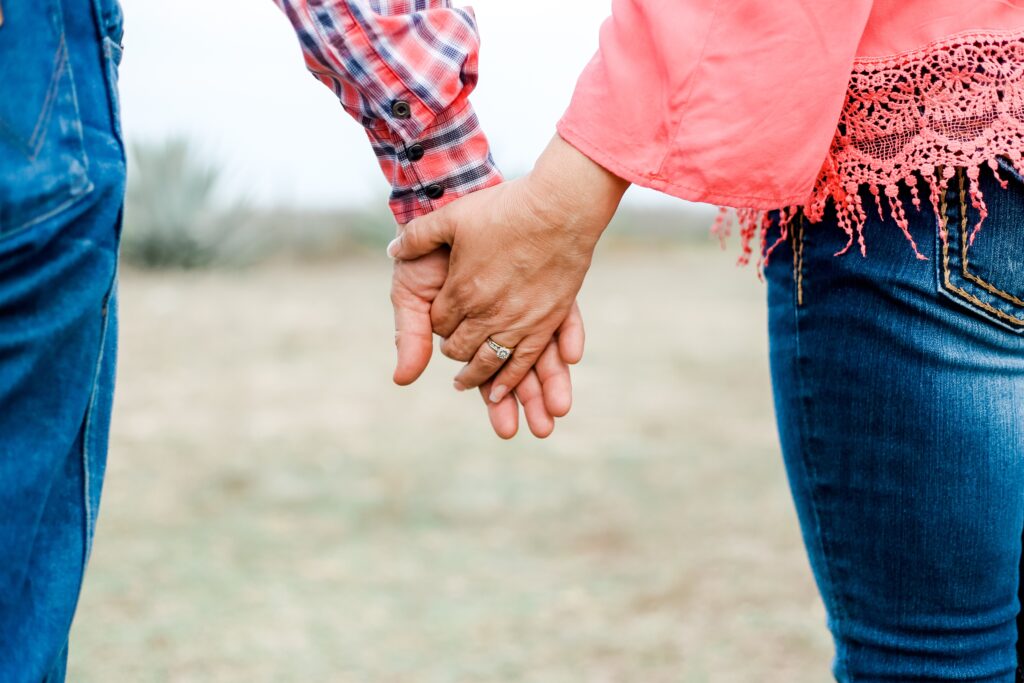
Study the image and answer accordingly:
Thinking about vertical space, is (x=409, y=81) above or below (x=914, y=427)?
above

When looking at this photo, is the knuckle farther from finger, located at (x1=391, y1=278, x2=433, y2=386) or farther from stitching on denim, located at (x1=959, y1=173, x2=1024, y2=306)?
stitching on denim, located at (x1=959, y1=173, x2=1024, y2=306)

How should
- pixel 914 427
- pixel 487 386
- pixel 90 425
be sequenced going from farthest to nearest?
pixel 487 386
pixel 914 427
pixel 90 425

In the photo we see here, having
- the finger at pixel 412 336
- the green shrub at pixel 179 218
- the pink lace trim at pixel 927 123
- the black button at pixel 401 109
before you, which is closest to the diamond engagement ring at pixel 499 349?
the finger at pixel 412 336

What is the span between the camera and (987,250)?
103 centimetres

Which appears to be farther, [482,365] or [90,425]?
[482,365]

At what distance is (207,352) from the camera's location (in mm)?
5039

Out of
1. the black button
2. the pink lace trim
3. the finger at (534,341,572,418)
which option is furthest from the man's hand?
the pink lace trim

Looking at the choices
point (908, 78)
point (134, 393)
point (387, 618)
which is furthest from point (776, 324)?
point (134, 393)

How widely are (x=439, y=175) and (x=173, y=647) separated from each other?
1.59 meters

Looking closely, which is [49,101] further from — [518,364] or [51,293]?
[518,364]

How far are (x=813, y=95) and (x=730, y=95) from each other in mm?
79

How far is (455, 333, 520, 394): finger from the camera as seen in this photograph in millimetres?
1373

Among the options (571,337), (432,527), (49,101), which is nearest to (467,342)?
(571,337)

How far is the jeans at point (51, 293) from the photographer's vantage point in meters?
0.81
